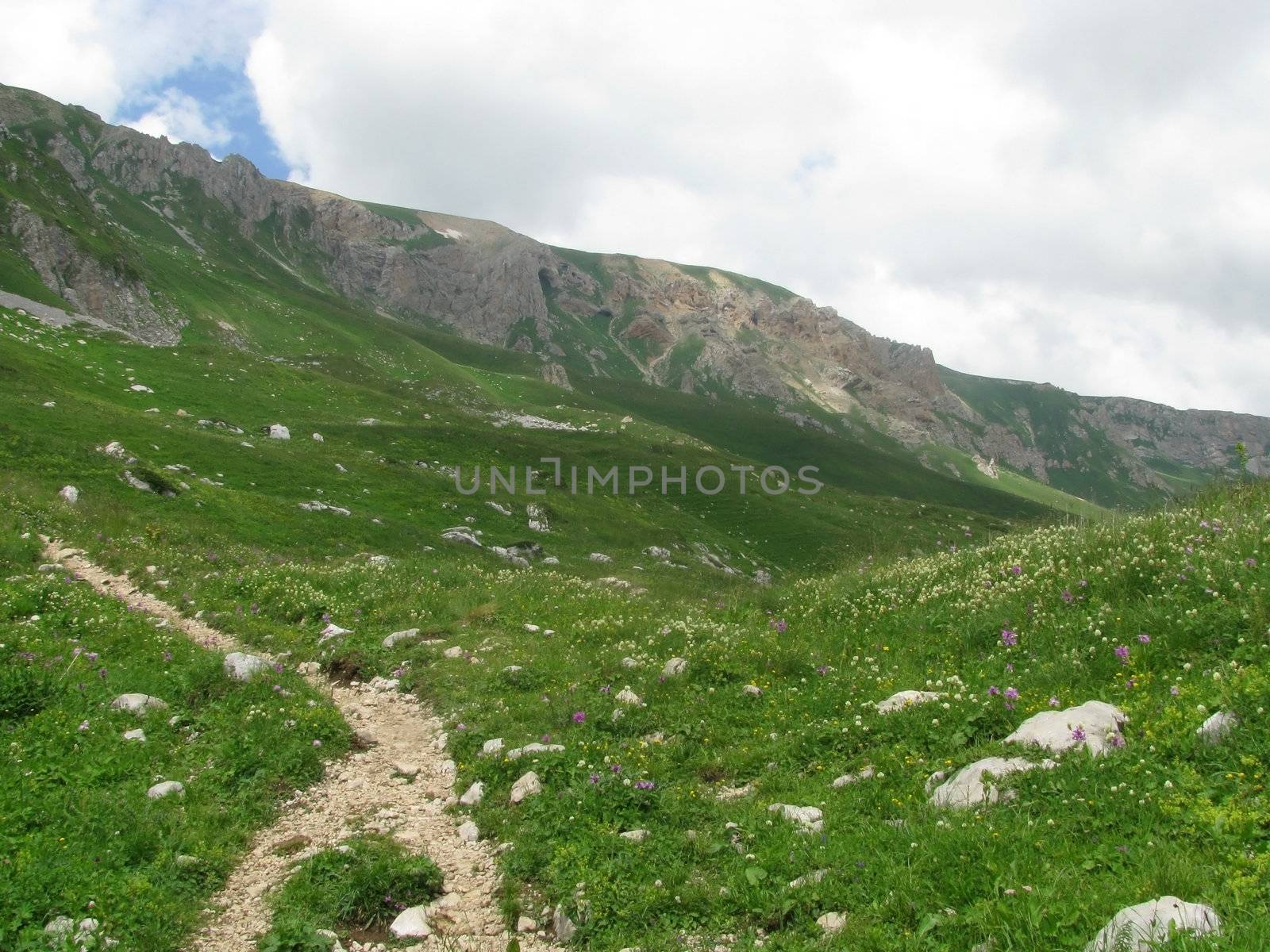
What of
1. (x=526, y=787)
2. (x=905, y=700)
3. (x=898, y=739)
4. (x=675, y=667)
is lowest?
(x=526, y=787)

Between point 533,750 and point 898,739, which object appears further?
point 533,750

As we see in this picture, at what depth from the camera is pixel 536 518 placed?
54.5m

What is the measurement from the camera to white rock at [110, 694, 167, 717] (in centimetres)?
1036

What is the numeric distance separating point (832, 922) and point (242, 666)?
34.1 ft

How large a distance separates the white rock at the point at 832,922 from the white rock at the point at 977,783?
165 cm

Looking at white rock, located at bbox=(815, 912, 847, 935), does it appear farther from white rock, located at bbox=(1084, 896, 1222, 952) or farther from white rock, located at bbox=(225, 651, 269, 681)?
white rock, located at bbox=(225, 651, 269, 681)

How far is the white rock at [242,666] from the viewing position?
39.5 ft

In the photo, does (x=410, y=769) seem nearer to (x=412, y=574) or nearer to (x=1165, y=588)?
(x=1165, y=588)

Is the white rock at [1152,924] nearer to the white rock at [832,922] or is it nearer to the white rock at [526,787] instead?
the white rock at [832,922]

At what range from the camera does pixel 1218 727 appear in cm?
648

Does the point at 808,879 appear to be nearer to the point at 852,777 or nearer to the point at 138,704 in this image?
the point at 852,777

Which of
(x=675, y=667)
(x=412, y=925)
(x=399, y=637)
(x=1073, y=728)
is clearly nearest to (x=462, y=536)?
(x=399, y=637)

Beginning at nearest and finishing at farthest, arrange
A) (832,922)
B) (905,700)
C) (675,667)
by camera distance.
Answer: (832,922) < (905,700) < (675,667)

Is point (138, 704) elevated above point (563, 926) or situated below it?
below
